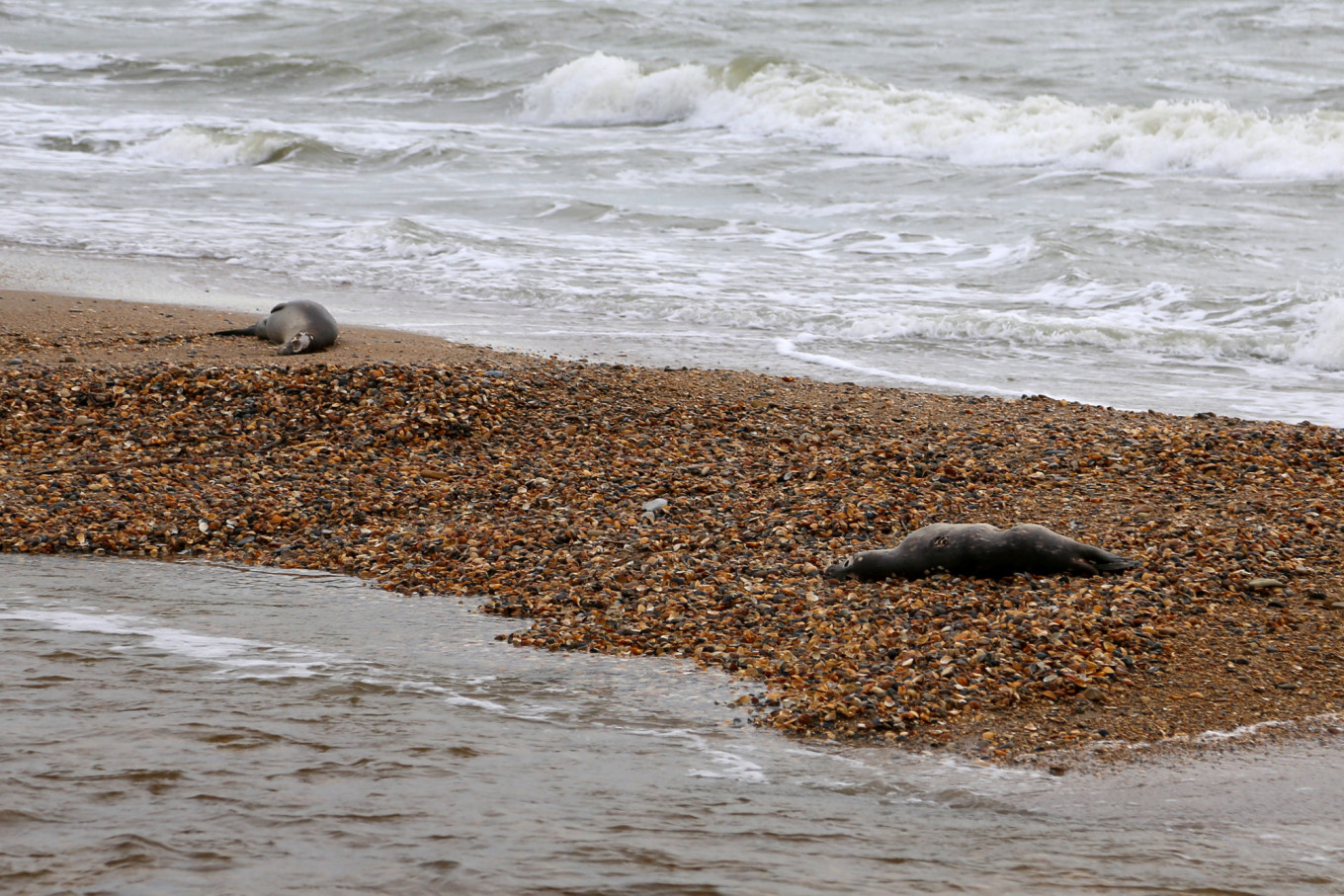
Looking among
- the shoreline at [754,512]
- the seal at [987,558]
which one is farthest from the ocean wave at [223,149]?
the seal at [987,558]

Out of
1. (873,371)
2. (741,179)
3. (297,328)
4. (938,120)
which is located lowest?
(873,371)

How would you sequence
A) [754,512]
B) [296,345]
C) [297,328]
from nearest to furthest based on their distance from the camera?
[754,512] < [296,345] < [297,328]

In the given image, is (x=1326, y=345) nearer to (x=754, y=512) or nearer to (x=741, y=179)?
(x=754, y=512)

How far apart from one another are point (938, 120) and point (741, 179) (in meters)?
4.41

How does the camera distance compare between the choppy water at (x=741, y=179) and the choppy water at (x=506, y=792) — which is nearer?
the choppy water at (x=506, y=792)

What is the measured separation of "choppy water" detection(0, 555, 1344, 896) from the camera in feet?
8.63

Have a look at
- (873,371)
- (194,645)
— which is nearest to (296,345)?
(873,371)

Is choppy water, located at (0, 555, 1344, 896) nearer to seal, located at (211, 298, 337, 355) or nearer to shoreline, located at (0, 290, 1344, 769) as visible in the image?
shoreline, located at (0, 290, 1344, 769)

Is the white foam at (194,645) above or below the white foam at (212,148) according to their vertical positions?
below

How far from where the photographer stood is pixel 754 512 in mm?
5543

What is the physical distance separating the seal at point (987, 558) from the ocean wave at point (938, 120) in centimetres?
1381

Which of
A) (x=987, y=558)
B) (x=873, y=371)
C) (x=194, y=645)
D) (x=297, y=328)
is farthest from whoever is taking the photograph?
(x=873, y=371)

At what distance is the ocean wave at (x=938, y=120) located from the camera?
17.4m

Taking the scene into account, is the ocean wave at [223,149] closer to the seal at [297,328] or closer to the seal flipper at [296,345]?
the seal at [297,328]
